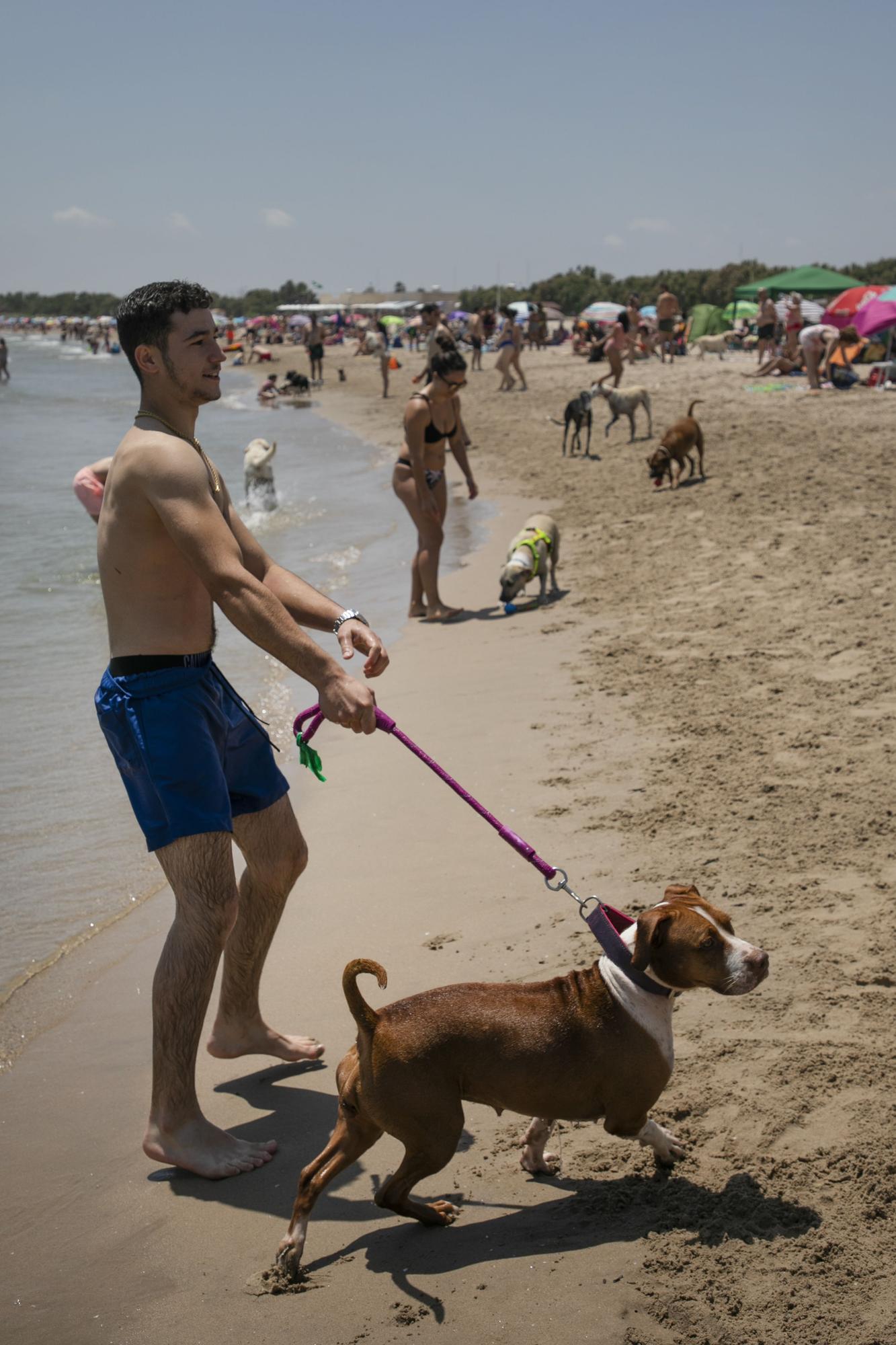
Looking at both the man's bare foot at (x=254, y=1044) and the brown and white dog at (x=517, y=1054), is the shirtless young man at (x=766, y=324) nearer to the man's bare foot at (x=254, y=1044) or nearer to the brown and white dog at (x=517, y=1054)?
the man's bare foot at (x=254, y=1044)

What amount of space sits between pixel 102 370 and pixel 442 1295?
64.7 metres

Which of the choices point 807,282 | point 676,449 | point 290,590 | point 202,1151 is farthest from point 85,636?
point 807,282

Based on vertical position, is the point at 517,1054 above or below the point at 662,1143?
above

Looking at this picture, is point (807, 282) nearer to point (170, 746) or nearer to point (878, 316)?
point (878, 316)

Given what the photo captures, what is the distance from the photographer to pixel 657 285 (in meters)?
57.9

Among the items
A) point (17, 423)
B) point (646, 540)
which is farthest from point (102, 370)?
point (646, 540)

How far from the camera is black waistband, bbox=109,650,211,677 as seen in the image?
3.18 metres

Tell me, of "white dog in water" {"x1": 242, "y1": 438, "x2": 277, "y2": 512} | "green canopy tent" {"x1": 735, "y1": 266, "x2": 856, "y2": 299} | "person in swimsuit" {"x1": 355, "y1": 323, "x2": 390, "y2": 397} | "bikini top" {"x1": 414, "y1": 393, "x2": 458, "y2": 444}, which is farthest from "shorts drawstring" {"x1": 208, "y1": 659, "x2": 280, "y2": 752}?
"green canopy tent" {"x1": 735, "y1": 266, "x2": 856, "y2": 299}

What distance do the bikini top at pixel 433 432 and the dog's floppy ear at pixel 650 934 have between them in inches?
256

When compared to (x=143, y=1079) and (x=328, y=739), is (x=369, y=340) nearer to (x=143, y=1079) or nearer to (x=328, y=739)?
(x=328, y=739)

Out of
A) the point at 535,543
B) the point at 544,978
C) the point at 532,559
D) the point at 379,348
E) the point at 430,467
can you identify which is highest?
the point at 379,348

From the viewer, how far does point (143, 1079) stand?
3.73 metres

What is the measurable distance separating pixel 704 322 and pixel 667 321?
763 centimetres

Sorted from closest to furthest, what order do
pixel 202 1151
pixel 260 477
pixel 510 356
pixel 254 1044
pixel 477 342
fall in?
pixel 202 1151
pixel 254 1044
pixel 260 477
pixel 510 356
pixel 477 342
